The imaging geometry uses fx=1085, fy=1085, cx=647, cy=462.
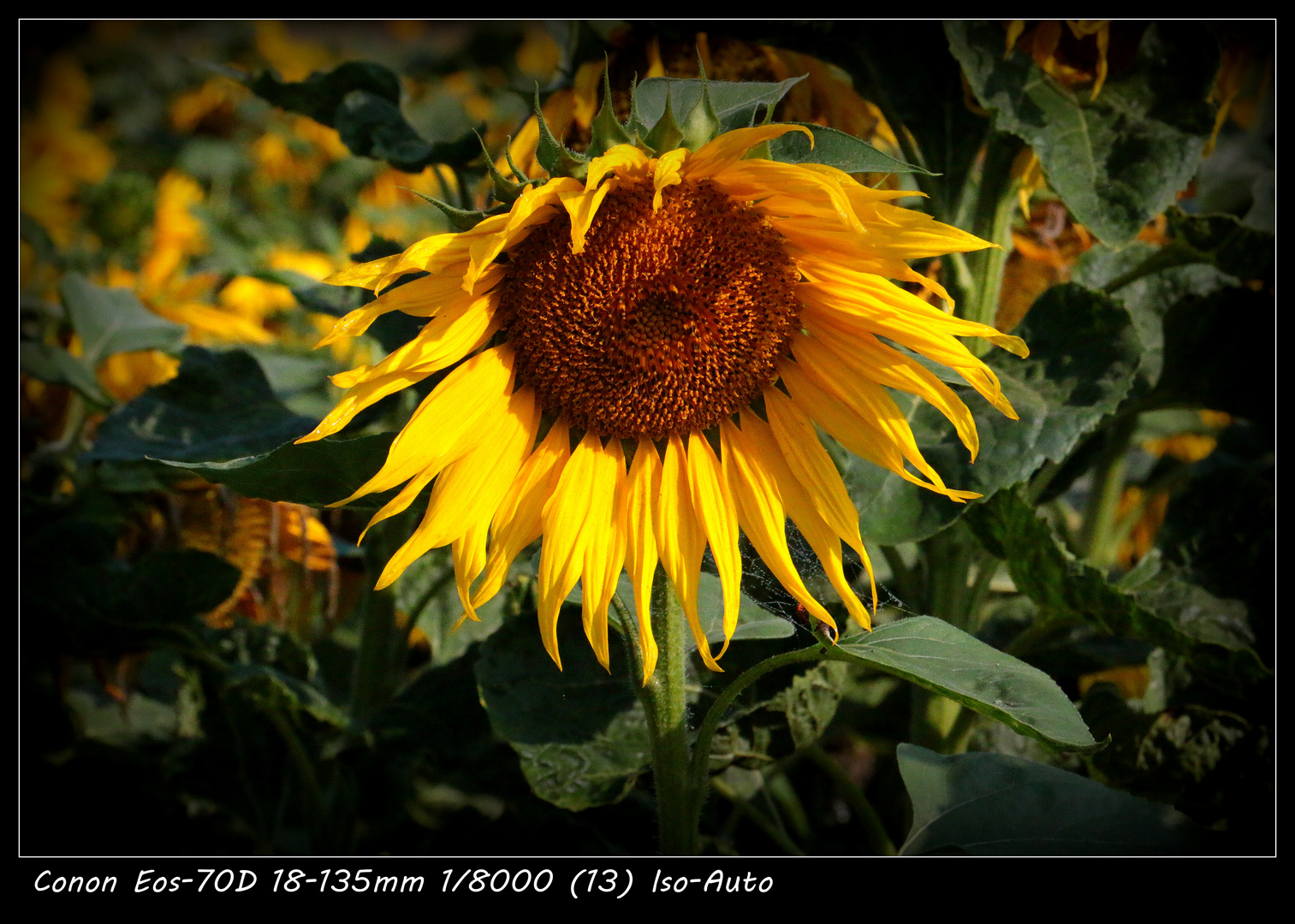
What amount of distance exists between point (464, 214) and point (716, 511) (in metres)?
0.31

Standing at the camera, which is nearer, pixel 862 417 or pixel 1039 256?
pixel 862 417

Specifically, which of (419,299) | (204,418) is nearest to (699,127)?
(419,299)

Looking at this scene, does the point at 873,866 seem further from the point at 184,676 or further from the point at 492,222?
the point at 184,676

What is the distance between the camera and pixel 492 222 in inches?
31.6

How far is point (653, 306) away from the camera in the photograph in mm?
893

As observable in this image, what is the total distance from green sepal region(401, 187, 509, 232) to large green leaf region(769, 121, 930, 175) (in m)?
0.22

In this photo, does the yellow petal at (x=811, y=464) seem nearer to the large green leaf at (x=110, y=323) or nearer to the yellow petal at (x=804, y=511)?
the yellow petal at (x=804, y=511)

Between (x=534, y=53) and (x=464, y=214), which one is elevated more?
(x=534, y=53)

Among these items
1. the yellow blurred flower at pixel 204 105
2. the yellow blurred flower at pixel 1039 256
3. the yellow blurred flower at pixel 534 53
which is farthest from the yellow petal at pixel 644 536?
the yellow blurred flower at pixel 204 105

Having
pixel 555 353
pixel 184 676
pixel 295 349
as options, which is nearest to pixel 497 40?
pixel 295 349

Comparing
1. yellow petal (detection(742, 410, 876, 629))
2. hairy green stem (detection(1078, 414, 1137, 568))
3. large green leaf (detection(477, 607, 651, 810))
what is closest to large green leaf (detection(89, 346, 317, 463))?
large green leaf (detection(477, 607, 651, 810))

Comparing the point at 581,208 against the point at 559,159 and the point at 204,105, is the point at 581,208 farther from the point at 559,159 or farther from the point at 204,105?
the point at 204,105

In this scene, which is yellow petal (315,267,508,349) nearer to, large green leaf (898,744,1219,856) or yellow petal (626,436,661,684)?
yellow petal (626,436,661,684)

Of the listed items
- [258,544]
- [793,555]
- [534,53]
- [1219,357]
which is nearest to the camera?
[793,555]
